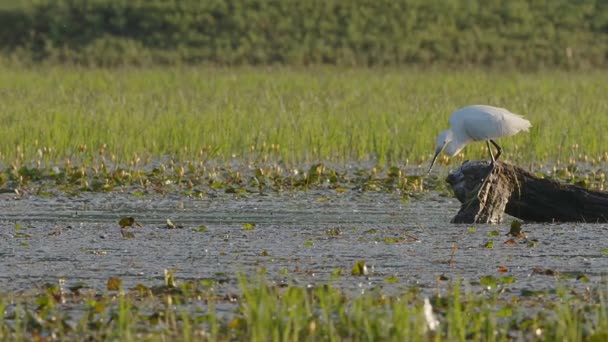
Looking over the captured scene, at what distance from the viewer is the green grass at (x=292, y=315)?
5324 mm

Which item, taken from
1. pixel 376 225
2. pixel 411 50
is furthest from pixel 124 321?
pixel 411 50

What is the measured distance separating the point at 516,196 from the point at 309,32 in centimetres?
2209

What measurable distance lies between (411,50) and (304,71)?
3.73m

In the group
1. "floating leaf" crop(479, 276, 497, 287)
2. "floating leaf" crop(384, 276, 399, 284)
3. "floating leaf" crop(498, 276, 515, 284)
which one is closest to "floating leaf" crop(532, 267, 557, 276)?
"floating leaf" crop(498, 276, 515, 284)

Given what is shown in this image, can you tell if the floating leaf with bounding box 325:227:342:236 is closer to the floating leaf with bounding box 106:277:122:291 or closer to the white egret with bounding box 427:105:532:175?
the white egret with bounding box 427:105:532:175

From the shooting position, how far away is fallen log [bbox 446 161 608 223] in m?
9.34

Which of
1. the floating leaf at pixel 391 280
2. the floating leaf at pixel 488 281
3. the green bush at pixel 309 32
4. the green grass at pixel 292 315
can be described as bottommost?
the green bush at pixel 309 32

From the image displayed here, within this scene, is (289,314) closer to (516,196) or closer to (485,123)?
(516,196)

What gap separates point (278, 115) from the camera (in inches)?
647

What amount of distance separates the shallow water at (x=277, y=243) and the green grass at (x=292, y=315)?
401mm

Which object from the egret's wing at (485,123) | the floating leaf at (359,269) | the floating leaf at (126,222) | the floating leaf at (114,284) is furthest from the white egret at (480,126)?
the floating leaf at (114,284)

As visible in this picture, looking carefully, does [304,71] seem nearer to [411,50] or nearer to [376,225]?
[411,50]

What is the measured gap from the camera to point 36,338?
545cm

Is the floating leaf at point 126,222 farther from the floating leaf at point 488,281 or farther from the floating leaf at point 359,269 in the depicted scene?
the floating leaf at point 488,281
